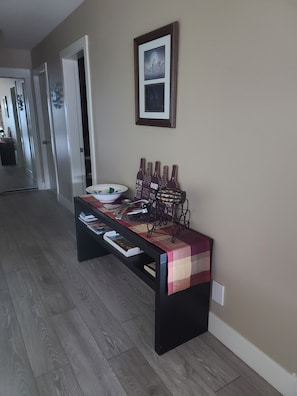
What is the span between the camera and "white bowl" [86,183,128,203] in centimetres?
237

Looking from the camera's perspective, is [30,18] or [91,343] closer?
[91,343]

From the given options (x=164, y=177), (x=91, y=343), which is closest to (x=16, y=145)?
(x=164, y=177)

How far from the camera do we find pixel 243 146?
145 centimetres

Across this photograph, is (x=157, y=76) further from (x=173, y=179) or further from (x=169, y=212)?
(x=169, y=212)

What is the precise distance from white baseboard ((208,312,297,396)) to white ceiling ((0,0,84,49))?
3032 millimetres

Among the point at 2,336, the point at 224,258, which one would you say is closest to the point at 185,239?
the point at 224,258

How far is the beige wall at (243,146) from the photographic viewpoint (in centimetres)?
127

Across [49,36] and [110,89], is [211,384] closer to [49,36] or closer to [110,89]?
[110,89]

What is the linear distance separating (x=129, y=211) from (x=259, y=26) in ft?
4.49

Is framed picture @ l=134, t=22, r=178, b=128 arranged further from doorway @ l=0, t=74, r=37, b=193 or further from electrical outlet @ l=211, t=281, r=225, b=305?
doorway @ l=0, t=74, r=37, b=193

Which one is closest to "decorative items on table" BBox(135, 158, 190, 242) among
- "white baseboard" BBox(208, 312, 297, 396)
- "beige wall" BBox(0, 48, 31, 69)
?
"white baseboard" BBox(208, 312, 297, 396)

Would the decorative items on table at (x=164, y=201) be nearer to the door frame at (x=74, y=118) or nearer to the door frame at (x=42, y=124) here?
the door frame at (x=74, y=118)

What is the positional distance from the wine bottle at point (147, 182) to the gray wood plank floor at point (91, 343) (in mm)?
745

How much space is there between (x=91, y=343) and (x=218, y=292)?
0.83m
